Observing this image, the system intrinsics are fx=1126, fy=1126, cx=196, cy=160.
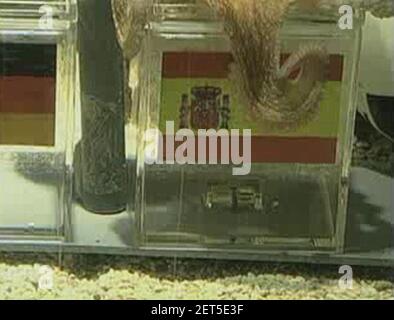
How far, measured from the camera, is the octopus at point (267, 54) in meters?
1.16

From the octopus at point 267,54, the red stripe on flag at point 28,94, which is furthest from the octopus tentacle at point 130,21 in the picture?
the red stripe on flag at point 28,94

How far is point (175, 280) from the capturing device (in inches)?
49.0

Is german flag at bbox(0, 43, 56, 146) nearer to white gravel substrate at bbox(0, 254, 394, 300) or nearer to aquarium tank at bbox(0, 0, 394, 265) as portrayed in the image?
aquarium tank at bbox(0, 0, 394, 265)

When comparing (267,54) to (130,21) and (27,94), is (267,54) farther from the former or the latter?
(27,94)

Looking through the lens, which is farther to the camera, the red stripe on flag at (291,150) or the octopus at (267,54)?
the red stripe on flag at (291,150)


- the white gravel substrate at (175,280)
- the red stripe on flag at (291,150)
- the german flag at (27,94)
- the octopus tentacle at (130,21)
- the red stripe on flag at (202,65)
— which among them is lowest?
the white gravel substrate at (175,280)

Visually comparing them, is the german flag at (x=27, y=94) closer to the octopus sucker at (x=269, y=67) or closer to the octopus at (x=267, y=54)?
the octopus at (x=267, y=54)

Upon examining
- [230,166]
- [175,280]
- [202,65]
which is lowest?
[175,280]

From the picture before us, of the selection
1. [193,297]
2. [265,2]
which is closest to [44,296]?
[193,297]

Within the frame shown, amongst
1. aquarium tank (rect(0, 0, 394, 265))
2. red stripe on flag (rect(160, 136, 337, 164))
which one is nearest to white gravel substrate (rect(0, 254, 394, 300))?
aquarium tank (rect(0, 0, 394, 265))

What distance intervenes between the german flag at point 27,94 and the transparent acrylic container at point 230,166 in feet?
0.32

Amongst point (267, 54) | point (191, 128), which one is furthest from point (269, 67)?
point (191, 128)

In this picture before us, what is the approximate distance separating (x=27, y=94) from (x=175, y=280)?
0.28 m
